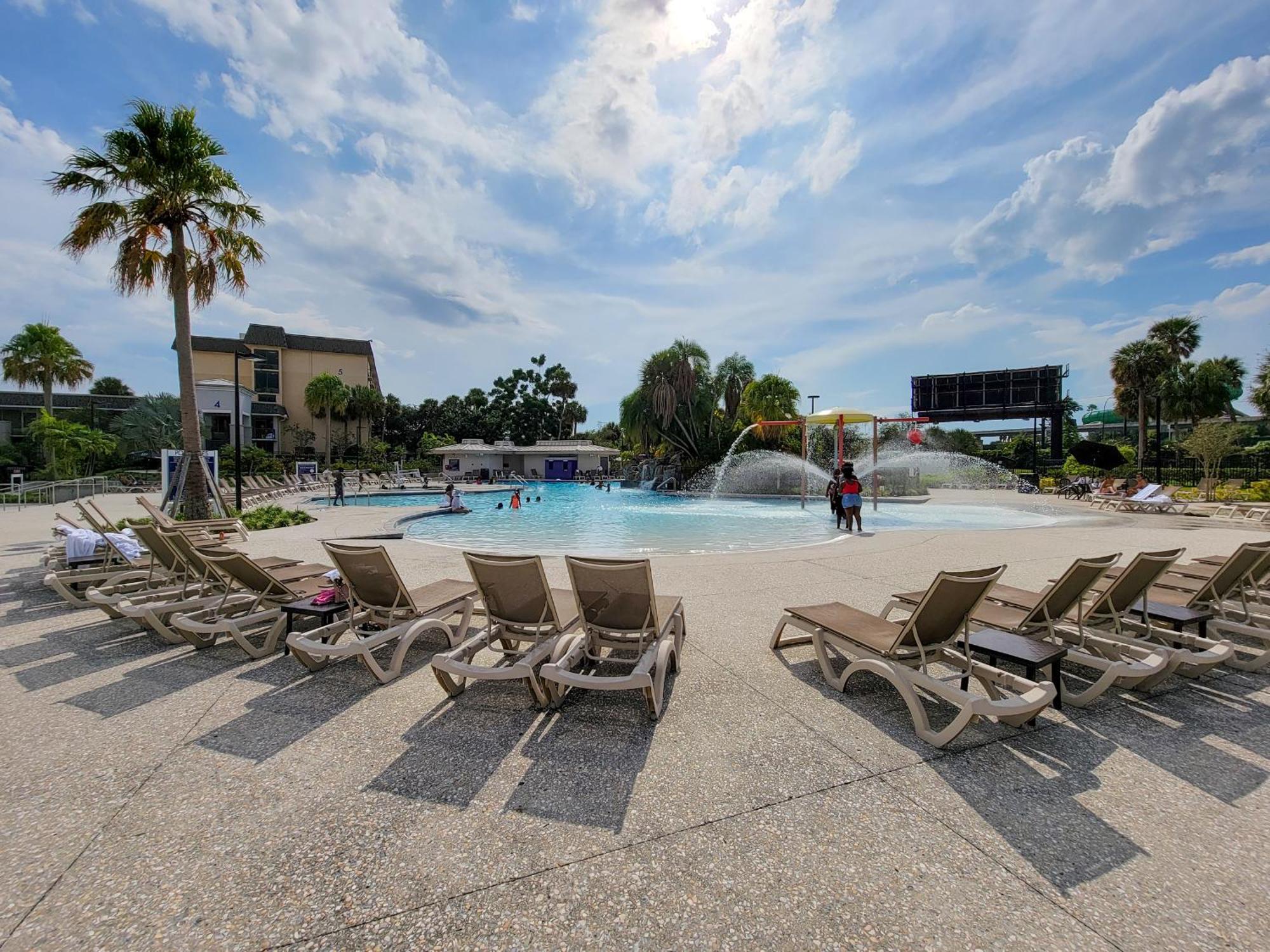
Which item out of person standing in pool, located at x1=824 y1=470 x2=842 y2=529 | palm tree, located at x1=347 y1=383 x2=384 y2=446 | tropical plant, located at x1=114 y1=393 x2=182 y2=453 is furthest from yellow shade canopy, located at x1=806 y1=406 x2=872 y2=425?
palm tree, located at x1=347 y1=383 x2=384 y2=446

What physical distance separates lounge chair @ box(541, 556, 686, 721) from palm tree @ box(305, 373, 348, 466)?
5607 cm

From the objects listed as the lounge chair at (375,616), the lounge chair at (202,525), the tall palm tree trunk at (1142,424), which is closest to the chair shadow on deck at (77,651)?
the lounge chair at (375,616)

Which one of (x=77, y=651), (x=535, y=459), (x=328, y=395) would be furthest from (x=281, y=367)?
(x=77, y=651)

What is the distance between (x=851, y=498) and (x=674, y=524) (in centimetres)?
578

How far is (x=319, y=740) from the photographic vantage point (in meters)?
3.23

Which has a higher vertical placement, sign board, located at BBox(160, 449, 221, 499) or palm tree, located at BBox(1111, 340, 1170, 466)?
palm tree, located at BBox(1111, 340, 1170, 466)

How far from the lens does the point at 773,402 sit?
107 ft

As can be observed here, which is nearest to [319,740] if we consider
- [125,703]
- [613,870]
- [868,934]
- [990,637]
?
[125,703]

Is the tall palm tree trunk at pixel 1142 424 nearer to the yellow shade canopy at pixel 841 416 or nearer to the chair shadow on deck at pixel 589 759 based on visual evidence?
the yellow shade canopy at pixel 841 416

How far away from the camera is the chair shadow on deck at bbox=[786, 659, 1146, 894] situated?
2.28 metres

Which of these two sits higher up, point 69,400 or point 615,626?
point 69,400

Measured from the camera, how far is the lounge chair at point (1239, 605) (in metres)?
4.27

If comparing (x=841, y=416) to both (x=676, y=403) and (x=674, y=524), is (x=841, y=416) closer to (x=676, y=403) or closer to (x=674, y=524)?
(x=674, y=524)

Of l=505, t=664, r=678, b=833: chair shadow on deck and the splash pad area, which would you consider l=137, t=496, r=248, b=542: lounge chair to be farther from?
l=505, t=664, r=678, b=833: chair shadow on deck
